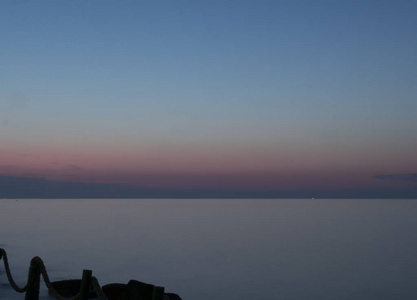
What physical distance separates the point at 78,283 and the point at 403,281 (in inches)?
840

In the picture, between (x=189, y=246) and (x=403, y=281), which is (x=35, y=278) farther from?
(x=189, y=246)

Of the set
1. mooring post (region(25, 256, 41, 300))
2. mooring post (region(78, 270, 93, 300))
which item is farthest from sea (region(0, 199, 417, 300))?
mooring post (region(78, 270, 93, 300))

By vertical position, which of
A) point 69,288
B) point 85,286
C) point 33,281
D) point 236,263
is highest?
point 85,286

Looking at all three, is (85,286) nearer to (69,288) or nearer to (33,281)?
(33,281)

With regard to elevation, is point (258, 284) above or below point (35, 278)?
below

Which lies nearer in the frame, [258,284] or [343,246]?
[258,284]

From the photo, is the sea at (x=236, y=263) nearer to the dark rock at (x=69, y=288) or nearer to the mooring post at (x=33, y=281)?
the dark rock at (x=69, y=288)

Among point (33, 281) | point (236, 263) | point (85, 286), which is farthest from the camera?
point (236, 263)

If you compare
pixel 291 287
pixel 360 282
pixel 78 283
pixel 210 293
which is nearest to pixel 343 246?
pixel 360 282

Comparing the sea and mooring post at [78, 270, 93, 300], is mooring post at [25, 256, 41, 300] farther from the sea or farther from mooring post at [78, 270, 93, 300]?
the sea

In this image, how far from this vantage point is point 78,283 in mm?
16641

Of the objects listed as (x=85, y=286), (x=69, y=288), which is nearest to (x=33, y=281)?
(x=69, y=288)

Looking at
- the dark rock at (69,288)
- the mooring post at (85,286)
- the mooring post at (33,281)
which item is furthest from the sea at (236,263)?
the mooring post at (85,286)

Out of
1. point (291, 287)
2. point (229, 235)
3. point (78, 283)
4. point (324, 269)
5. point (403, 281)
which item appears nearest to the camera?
point (78, 283)
